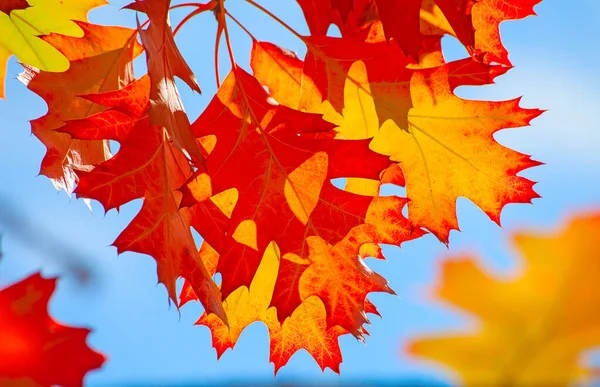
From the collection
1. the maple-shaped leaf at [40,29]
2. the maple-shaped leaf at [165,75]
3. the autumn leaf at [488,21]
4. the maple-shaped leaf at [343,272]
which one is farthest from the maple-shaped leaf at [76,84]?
the autumn leaf at [488,21]

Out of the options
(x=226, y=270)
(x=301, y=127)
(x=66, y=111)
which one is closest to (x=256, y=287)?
(x=226, y=270)

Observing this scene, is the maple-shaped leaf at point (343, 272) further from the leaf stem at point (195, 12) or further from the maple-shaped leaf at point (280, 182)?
the leaf stem at point (195, 12)

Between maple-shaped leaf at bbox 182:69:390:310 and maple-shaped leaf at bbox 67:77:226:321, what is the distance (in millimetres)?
30

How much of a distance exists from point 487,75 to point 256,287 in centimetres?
43

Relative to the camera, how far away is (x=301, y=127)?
102cm

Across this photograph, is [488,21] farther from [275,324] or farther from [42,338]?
[42,338]

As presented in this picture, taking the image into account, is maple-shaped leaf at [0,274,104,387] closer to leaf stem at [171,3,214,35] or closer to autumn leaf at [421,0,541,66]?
leaf stem at [171,3,214,35]

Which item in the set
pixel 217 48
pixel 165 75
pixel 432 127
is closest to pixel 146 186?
pixel 165 75

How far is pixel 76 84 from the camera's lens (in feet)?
3.69

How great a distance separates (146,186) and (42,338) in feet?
0.70

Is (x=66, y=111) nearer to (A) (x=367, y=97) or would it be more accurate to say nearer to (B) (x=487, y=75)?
(A) (x=367, y=97)

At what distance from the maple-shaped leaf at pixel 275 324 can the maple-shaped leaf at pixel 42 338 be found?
0.27 m

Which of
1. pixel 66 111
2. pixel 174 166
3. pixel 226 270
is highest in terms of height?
pixel 66 111

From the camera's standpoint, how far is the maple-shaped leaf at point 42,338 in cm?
89
